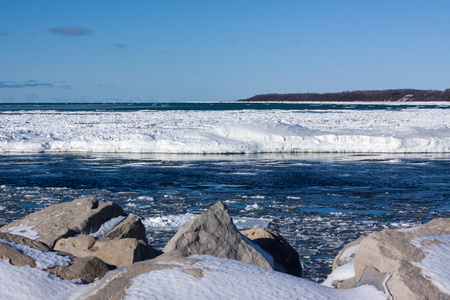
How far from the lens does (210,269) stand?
392cm

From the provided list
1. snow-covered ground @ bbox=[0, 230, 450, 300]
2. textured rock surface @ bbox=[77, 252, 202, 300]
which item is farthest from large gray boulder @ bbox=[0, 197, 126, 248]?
textured rock surface @ bbox=[77, 252, 202, 300]

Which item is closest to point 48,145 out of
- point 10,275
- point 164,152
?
point 164,152

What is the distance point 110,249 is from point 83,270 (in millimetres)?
722

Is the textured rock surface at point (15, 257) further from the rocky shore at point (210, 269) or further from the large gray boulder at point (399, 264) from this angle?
the large gray boulder at point (399, 264)

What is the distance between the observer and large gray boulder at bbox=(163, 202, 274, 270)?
197 inches

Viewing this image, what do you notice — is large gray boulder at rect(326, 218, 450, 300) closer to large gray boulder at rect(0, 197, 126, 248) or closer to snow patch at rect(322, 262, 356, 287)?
snow patch at rect(322, 262, 356, 287)

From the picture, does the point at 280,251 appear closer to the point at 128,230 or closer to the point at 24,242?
the point at 128,230

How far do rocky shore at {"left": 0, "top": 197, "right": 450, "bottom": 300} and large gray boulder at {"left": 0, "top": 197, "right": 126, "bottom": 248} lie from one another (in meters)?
0.14

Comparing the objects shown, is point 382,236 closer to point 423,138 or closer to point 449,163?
point 449,163

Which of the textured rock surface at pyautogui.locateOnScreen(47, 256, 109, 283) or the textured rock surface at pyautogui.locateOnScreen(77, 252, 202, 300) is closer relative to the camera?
the textured rock surface at pyautogui.locateOnScreen(77, 252, 202, 300)

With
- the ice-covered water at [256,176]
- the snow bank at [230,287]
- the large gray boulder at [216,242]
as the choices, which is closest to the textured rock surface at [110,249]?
the large gray boulder at [216,242]

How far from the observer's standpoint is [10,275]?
3.92 meters

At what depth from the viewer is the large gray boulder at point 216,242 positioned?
5004mm

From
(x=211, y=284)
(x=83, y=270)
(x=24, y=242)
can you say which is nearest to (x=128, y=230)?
(x=24, y=242)
